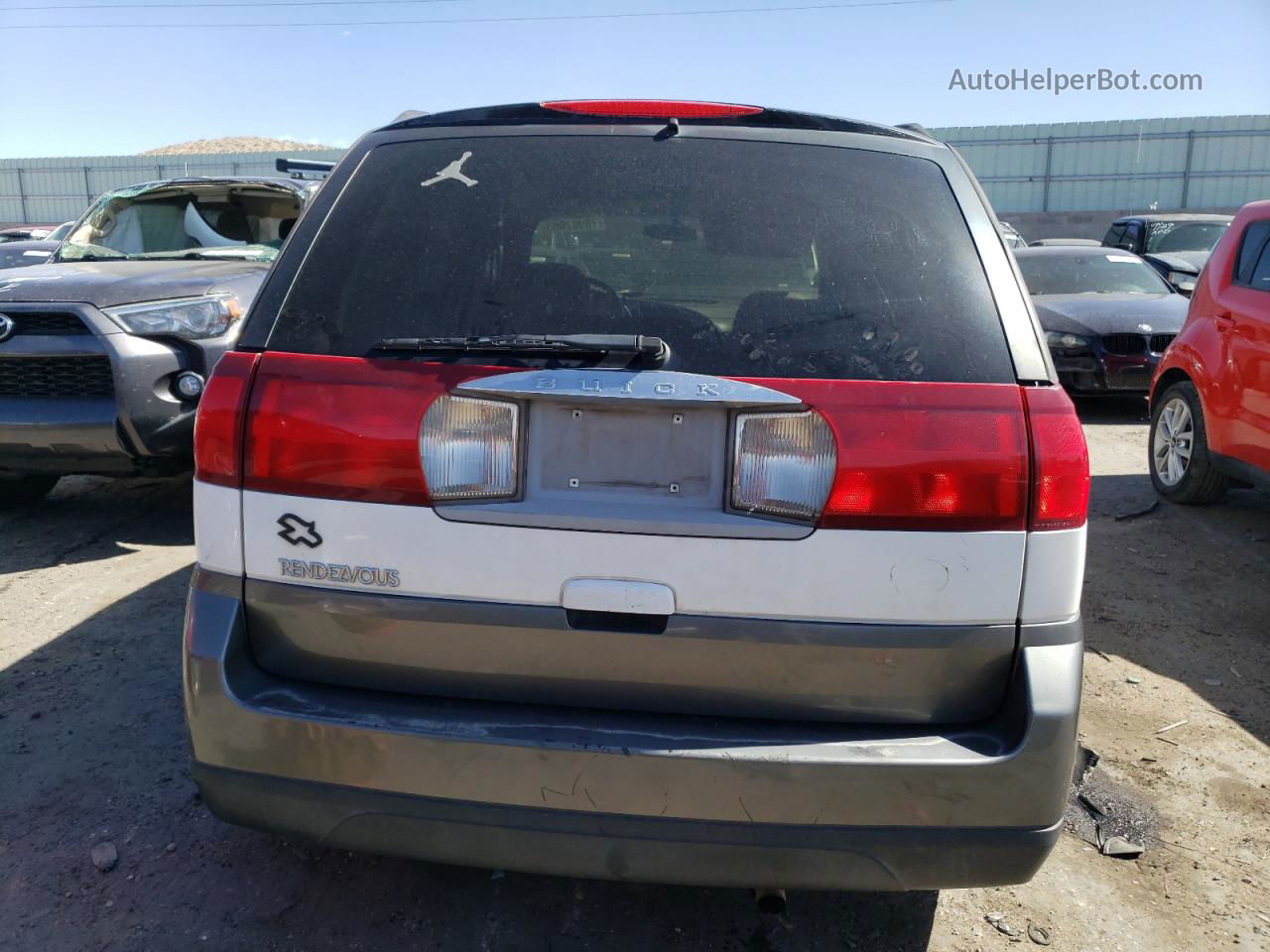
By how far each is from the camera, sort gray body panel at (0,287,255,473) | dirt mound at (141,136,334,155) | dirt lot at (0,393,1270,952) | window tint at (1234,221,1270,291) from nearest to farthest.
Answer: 1. dirt lot at (0,393,1270,952)
2. gray body panel at (0,287,255,473)
3. window tint at (1234,221,1270,291)
4. dirt mound at (141,136,334,155)

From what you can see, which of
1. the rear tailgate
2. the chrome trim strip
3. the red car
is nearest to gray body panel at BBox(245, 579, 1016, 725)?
the rear tailgate

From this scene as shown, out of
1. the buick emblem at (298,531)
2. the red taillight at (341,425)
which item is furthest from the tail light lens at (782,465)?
the buick emblem at (298,531)

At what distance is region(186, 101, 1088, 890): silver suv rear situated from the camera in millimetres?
1807

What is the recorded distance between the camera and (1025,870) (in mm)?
1863

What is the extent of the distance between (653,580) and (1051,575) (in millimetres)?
747

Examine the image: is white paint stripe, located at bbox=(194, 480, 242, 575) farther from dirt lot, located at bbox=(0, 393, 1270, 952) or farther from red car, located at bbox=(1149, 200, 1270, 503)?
red car, located at bbox=(1149, 200, 1270, 503)

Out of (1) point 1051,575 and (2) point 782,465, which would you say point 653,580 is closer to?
(2) point 782,465

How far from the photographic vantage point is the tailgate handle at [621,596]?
1.82 metres

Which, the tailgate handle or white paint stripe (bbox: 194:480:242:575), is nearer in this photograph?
the tailgate handle

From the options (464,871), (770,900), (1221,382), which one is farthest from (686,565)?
(1221,382)

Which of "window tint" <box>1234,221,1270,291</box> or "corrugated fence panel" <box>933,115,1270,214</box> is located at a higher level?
"corrugated fence panel" <box>933,115,1270,214</box>

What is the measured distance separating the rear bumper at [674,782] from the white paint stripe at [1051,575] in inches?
2.0

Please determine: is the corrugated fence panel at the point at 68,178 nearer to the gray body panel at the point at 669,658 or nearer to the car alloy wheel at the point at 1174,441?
the car alloy wheel at the point at 1174,441

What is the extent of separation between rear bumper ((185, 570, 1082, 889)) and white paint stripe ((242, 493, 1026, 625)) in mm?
166
